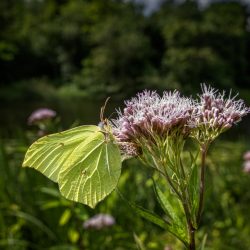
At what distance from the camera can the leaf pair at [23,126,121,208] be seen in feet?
3.78

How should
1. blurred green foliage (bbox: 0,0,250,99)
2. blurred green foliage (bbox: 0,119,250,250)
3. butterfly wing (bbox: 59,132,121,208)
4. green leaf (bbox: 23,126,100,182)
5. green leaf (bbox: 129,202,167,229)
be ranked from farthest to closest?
blurred green foliage (bbox: 0,0,250,99) → blurred green foliage (bbox: 0,119,250,250) → green leaf (bbox: 23,126,100,182) → butterfly wing (bbox: 59,132,121,208) → green leaf (bbox: 129,202,167,229)

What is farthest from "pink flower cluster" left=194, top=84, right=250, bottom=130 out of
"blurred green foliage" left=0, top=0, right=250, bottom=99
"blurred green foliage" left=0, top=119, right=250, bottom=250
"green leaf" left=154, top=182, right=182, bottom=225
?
"blurred green foliage" left=0, top=0, right=250, bottom=99

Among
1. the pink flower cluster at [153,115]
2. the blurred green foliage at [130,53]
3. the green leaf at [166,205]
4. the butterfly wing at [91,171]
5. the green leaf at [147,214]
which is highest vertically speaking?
the blurred green foliage at [130,53]

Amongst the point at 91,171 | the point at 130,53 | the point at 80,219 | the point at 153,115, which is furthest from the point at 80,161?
the point at 130,53

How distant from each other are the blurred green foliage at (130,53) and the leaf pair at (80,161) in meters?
23.7

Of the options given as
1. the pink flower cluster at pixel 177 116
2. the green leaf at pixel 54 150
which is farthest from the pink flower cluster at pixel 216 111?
the green leaf at pixel 54 150

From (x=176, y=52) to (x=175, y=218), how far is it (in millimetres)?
30634

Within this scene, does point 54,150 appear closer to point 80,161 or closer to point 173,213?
point 80,161

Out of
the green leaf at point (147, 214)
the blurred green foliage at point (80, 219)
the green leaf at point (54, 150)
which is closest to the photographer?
the green leaf at point (147, 214)

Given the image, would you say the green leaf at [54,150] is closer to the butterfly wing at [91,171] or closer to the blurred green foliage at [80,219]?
the butterfly wing at [91,171]

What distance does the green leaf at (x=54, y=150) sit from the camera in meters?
1.26

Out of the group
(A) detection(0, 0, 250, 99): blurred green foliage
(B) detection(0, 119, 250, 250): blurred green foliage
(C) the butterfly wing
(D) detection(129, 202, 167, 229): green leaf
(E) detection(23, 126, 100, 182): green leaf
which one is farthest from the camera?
(A) detection(0, 0, 250, 99): blurred green foliage

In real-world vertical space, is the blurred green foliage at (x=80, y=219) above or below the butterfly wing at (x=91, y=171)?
above

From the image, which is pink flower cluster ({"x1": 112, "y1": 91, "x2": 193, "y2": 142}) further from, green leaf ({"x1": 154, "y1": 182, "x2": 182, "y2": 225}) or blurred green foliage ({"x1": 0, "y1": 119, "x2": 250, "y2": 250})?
blurred green foliage ({"x1": 0, "y1": 119, "x2": 250, "y2": 250})
